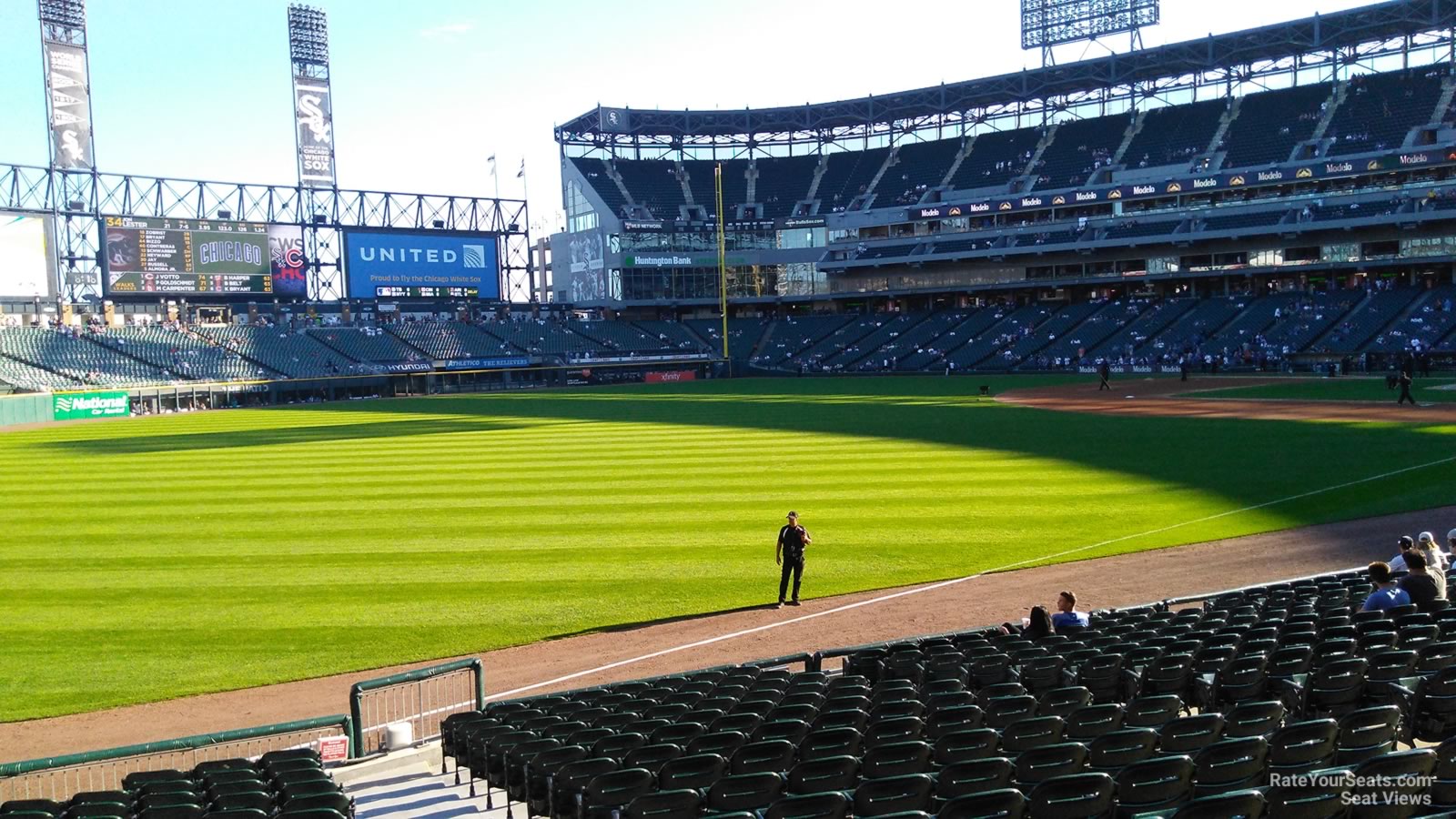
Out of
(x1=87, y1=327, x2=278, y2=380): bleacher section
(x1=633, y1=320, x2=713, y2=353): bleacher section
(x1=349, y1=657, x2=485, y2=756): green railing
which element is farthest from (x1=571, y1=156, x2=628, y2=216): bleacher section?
(x1=349, y1=657, x2=485, y2=756): green railing

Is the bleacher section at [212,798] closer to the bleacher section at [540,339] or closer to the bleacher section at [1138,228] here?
the bleacher section at [1138,228]

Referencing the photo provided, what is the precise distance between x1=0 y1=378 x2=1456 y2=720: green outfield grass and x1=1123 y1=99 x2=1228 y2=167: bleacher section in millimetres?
45585

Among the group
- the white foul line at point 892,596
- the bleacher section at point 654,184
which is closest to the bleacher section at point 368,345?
the bleacher section at point 654,184

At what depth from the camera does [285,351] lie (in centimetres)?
8112

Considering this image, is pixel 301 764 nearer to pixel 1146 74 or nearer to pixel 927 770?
pixel 927 770

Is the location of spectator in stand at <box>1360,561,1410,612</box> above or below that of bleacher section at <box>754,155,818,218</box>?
below

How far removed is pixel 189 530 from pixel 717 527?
36.6 ft

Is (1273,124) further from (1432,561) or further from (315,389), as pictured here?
(1432,561)

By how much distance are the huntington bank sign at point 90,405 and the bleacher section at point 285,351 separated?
12478 mm

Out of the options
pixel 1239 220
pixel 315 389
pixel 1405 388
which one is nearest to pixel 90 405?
pixel 315 389

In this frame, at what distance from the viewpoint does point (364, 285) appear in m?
85.7

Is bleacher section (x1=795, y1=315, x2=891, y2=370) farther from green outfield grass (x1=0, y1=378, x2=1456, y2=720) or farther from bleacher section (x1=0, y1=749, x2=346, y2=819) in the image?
bleacher section (x1=0, y1=749, x2=346, y2=819)

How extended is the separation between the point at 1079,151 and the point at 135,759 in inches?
3437

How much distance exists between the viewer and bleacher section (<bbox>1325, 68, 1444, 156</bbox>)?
71.8 meters
